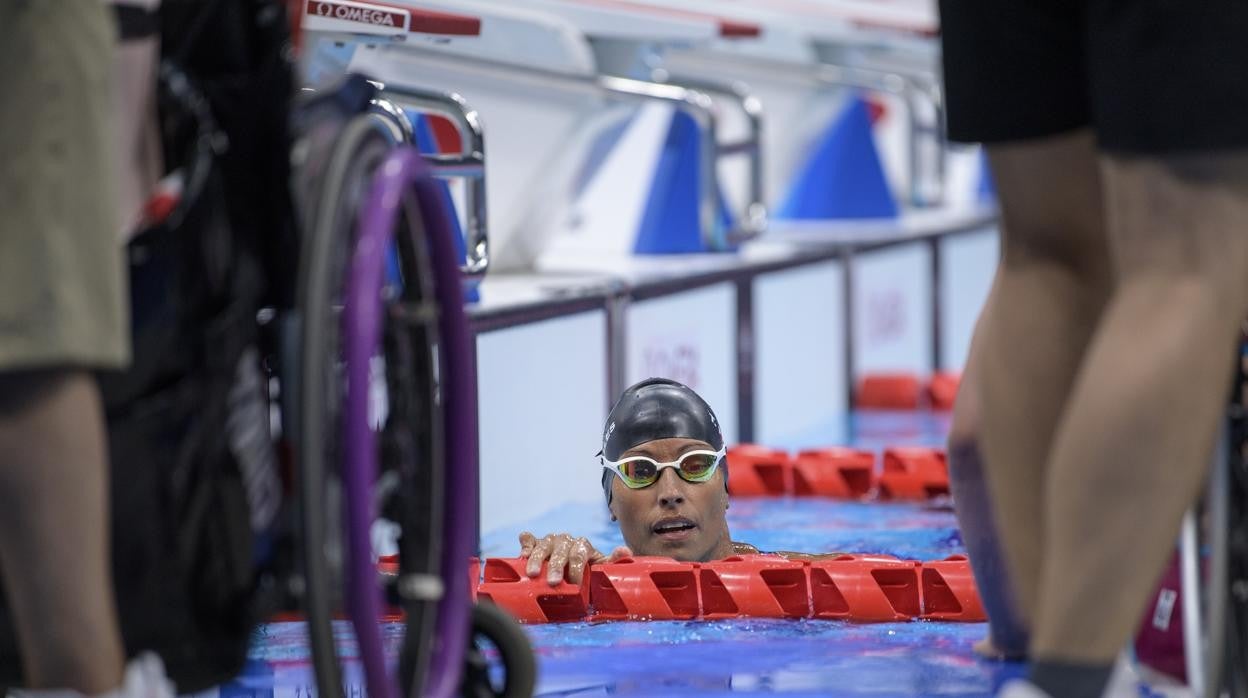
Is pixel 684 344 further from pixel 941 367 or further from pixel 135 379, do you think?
pixel 135 379

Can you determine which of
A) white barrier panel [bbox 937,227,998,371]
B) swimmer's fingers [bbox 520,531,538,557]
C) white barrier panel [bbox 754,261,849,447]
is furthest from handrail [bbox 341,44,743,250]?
white barrier panel [bbox 937,227,998,371]

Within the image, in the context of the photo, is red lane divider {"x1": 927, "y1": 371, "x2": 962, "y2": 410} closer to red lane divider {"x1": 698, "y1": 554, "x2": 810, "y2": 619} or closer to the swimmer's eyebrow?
the swimmer's eyebrow

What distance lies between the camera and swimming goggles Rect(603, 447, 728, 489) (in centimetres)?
333

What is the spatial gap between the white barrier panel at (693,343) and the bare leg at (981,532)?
2293 mm

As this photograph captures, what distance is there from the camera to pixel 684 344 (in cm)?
515

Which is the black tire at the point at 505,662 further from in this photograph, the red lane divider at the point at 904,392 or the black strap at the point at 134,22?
the red lane divider at the point at 904,392

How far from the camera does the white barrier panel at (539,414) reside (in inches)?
150

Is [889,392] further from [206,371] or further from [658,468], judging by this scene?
[206,371]

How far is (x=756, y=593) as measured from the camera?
291cm

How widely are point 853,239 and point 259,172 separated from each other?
5.13m

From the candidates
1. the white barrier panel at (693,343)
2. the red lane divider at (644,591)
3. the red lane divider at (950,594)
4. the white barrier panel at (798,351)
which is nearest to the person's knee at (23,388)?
the red lane divider at (644,591)

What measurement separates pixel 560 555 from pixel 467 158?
0.83 meters

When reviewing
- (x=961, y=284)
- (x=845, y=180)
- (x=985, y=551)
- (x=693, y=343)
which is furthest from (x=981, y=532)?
(x=961, y=284)

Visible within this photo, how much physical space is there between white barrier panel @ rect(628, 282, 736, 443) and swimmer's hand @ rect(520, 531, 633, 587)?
5.13 feet
